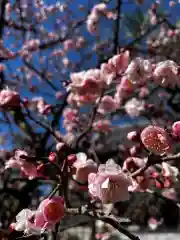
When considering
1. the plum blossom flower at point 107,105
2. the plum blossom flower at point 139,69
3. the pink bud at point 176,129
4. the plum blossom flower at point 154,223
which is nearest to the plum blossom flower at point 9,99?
the plum blossom flower at point 139,69

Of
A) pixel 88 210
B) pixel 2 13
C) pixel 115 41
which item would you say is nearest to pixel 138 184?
pixel 88 210

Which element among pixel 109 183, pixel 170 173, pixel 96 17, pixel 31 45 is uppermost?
pixel 31 45

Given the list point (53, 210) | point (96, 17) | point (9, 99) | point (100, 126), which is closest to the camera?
point (53, 210)

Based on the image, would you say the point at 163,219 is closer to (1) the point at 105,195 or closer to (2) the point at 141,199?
(2) the point at 141,199

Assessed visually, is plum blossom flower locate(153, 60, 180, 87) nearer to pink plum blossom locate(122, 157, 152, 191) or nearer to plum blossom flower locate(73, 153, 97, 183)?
pink plum blossom locate(122, 157, 152, 191)

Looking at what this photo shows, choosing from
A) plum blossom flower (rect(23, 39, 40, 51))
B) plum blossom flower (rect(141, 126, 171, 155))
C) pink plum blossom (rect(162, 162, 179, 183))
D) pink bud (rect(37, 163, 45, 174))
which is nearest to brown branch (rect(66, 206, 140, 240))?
pink bud (rect(37, 163, 45, 174))

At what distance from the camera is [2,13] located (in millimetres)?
4656

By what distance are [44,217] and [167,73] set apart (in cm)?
124

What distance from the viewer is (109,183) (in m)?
1.20

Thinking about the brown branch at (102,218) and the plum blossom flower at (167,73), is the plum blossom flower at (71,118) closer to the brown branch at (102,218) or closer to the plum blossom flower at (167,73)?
the plum blossom flower at (167,73)

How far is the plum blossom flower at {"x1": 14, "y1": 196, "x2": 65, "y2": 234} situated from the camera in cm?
115

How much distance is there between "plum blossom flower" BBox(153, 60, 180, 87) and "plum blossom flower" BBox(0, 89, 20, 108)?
35.8 inches

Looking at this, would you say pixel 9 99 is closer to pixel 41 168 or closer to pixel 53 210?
pixel 41 168

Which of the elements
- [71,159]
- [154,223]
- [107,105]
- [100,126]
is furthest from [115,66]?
[154,223]
